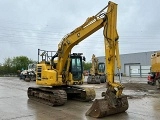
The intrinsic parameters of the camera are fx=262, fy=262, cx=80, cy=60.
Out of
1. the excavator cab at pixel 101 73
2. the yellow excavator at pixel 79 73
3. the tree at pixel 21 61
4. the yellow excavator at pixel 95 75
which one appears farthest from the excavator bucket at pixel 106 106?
the tree at pixel 21 61

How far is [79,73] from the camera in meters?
14.1

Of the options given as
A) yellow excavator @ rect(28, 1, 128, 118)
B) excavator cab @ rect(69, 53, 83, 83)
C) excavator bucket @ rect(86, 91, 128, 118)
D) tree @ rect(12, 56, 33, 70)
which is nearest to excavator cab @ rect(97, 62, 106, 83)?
yellow excavator @ rect(28, 1, 128, 118)

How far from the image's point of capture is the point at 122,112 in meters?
10.5

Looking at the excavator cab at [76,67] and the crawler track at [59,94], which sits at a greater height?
the excavator cab at [76,67]

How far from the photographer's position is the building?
57.5m

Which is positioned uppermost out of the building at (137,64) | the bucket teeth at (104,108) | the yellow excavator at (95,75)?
the building at (137,64)

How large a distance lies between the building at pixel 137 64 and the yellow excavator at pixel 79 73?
146 ft

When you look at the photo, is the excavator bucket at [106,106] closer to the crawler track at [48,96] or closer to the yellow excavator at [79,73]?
the yellow excavator at [79,73]

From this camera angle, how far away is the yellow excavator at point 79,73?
966 cm

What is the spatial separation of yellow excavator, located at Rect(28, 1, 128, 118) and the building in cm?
4451

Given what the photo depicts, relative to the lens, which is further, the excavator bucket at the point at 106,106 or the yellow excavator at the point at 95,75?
the yellow excavator at the point at 95,75

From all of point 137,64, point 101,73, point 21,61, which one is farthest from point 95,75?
point 21,61

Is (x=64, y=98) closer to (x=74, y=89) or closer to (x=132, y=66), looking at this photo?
(x=74, y=89)

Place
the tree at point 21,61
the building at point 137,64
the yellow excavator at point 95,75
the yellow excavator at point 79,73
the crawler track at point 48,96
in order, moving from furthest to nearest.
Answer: the tree at point 21,61 < the building at point 137,64 < the yellow excavator at point 95,75 < the crawler track at point 48,96 < the yellow excavator at point 79,73
